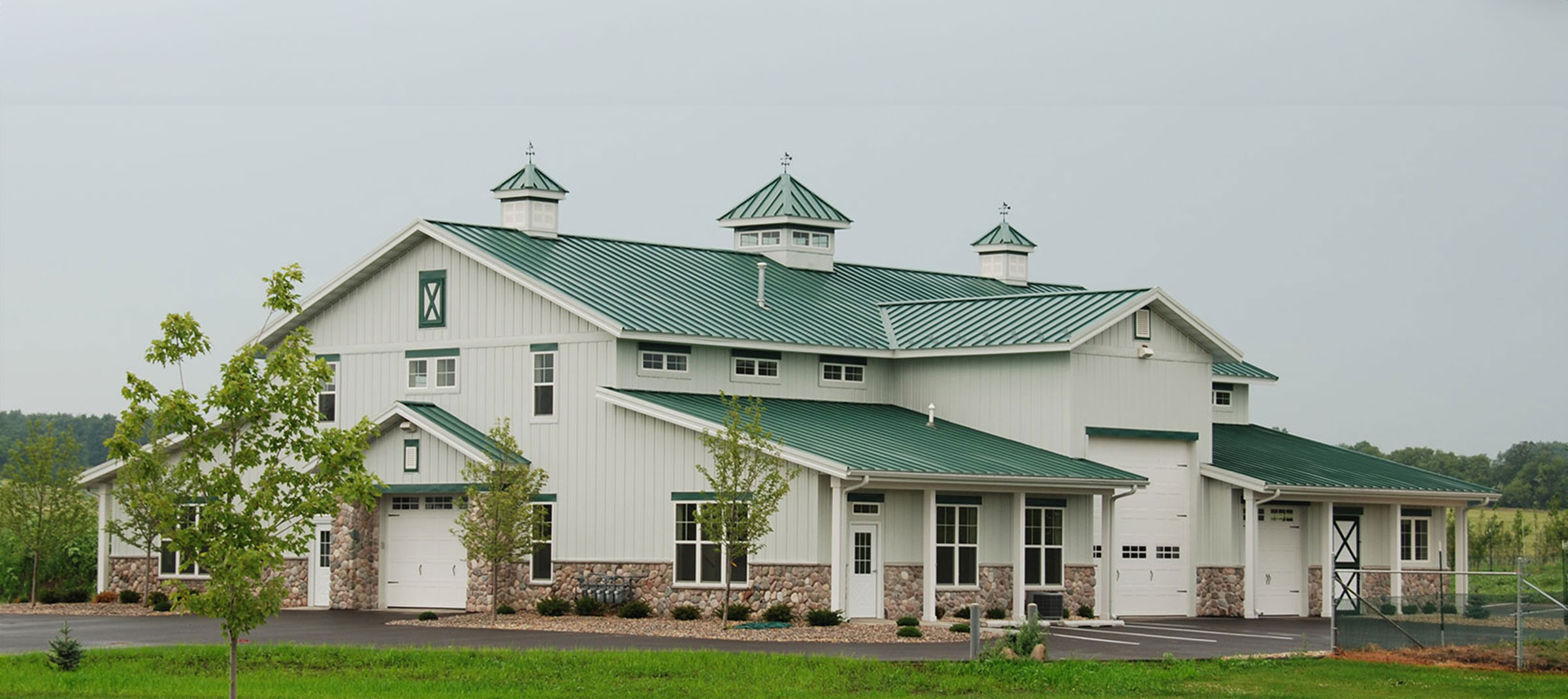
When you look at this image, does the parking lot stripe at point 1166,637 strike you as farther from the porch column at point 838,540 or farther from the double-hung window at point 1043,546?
the porch column at point 838,540

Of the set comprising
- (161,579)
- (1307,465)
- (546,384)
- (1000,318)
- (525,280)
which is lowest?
(161,579)

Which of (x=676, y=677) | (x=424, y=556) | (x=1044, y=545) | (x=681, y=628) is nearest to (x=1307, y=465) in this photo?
(x=1044, y=545)

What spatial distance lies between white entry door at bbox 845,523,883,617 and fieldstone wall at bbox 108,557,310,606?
11.5 m

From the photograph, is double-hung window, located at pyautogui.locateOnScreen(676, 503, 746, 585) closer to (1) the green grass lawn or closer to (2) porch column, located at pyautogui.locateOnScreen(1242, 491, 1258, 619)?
(1) the green grass lawn

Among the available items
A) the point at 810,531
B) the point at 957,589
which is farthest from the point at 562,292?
the point at 957,589

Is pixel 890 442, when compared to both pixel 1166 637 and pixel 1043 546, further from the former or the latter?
pixel 1166 637

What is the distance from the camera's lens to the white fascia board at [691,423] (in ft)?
104

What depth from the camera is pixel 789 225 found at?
43875 millimetres

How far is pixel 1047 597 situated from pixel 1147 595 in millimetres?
4281

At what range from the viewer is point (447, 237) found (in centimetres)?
3759

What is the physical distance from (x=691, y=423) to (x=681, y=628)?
11.7 feet

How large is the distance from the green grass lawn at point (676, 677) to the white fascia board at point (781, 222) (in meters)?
19.8

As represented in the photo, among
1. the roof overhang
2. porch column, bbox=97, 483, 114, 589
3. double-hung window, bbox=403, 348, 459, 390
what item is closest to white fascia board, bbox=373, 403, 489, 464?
double-hung window, bbox=403, 348, 459, 390

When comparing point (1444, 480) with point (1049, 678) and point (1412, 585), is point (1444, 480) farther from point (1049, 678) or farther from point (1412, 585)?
point (1049, 678)
